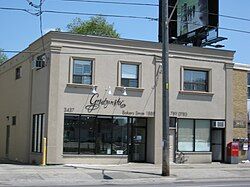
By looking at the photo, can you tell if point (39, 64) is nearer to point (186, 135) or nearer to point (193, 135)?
point (186, 135)

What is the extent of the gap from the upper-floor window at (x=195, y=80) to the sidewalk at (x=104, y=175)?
554 centimetres

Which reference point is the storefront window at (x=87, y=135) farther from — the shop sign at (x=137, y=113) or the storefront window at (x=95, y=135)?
the shop sign at (x=137, y=113)

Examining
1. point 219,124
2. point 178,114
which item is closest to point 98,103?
point 178,114

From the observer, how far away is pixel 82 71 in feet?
84.9

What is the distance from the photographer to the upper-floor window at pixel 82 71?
25.7 metres

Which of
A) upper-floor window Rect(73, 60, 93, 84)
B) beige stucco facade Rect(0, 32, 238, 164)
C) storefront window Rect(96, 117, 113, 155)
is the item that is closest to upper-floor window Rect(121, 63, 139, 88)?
beige stucco facade Rect(0, 32, 238, 164)

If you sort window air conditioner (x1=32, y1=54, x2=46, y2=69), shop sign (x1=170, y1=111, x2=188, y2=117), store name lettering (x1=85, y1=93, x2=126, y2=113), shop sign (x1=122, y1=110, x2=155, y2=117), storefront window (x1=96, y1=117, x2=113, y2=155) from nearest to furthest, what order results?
store name lettering (x1=85, y1=93, x2=126, y2=113), storefront window (x1=96, y1=117, x2=113, y2=155), window air conditioner (x1=32, y1=54, x2=46, y2=69), shop sign (x1=122, y1=110, x2=155, y2=117), shop sign (x1=170, y1=111, x2=188, y2=117)

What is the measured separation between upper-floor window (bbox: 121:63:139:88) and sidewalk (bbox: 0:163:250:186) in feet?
15.9

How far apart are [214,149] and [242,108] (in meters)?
3.43

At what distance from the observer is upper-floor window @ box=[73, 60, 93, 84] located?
25737mm

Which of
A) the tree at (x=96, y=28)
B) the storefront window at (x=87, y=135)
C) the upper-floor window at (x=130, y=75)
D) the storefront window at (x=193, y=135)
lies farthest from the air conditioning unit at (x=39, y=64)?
the tree at (x=96, y=28)

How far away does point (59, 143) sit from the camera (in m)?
25.0

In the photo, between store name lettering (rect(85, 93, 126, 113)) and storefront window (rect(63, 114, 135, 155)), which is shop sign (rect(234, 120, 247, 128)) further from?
store name lettering (rect(85, 93, 126, 113))

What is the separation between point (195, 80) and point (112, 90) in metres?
5.74
